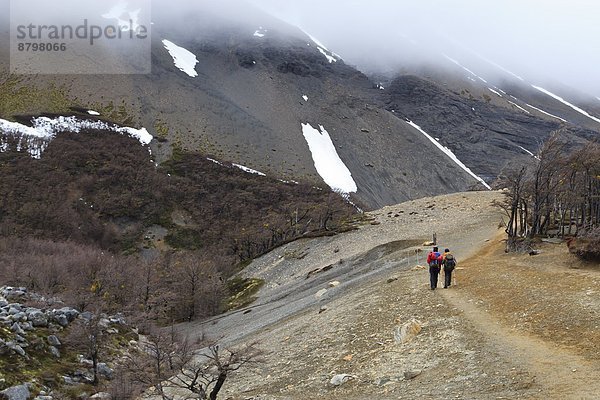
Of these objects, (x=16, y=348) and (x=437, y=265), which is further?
(x=16, y=348)

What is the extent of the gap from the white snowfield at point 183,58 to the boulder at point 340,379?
120697 millimetres

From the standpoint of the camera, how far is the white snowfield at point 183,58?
12888 centimetres

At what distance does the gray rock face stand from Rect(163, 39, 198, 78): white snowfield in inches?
4402

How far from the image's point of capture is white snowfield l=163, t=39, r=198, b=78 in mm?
128875

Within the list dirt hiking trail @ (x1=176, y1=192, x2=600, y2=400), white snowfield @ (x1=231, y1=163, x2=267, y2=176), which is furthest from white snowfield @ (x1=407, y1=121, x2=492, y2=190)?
dirt hiking trail @ (x1=176, y1=192, x2=600, y2=400)

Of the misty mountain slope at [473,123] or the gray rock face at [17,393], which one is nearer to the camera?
the gray rock face at [17,393]

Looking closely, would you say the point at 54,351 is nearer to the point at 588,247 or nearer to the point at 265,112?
the point at 588,247

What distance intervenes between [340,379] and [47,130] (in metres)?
100

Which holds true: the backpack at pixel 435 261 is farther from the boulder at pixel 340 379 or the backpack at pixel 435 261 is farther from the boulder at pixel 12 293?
the boulder at pixel 12 293

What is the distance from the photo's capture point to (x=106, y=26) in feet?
470

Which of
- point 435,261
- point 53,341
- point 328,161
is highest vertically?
point 328,161

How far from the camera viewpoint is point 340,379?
50.5 ft

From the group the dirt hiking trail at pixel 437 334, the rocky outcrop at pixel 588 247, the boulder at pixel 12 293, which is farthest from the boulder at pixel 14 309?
the rocky outcrop at pixel 588 247

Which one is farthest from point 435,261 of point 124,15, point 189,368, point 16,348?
point 124,15
